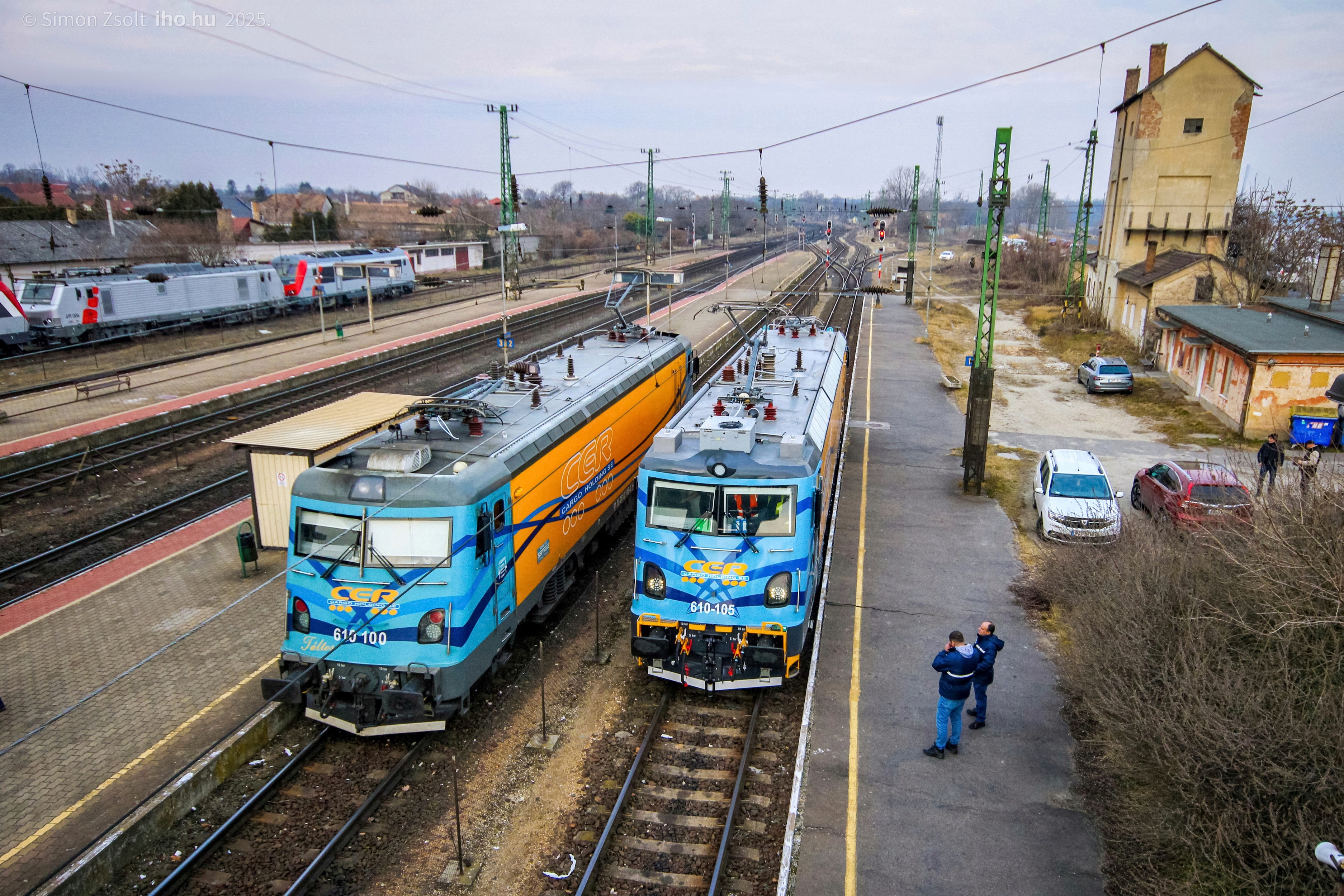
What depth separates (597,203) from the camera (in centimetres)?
15288

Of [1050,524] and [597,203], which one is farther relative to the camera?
[597,203]

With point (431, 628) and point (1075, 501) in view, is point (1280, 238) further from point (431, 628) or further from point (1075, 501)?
point (431, 628)

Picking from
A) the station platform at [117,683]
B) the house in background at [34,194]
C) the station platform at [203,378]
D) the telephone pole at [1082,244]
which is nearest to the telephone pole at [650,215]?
the station platform at [203,378]

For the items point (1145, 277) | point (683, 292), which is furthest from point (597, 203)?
point (1145, 277)

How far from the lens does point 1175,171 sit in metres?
40.6

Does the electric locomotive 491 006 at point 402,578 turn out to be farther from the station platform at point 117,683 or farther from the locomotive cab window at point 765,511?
the locomotive cab window at point 765,511

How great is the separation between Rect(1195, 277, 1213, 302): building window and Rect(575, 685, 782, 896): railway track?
34056 millimetres

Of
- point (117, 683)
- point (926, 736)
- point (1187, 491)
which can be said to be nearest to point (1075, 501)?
point (1187, 491)

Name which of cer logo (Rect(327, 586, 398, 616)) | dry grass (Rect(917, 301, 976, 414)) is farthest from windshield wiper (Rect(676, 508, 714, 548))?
dry grass (Rect(917, 301, 976, 414))

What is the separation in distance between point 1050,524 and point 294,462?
14.5 meters

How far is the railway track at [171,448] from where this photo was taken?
15852 mm

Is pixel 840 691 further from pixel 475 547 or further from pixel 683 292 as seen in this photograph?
pixel 683 292

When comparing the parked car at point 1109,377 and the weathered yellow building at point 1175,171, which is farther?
the weathered yellow building at point 1175,171

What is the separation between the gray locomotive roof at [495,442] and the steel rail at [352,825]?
3.07 metres
